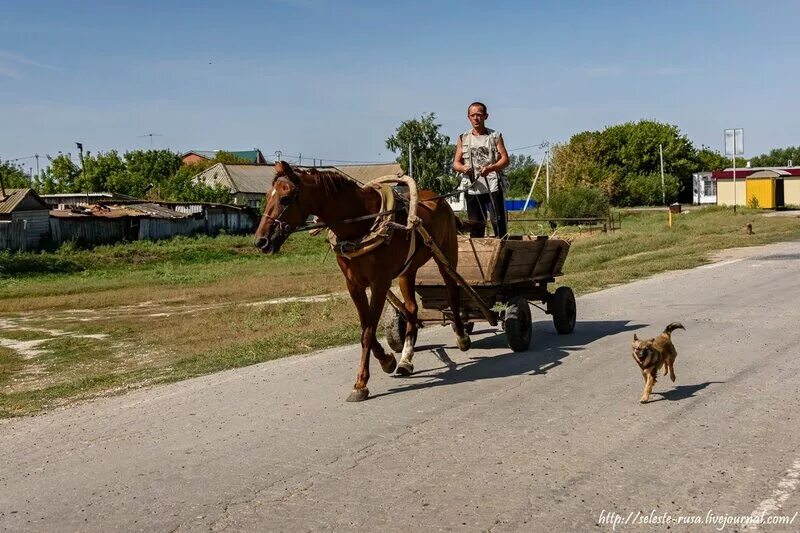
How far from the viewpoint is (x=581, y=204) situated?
58156mm

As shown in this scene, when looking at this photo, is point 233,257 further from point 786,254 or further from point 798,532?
point 798,532

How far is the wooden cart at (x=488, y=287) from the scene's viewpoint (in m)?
10.5

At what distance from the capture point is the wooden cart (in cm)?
1054

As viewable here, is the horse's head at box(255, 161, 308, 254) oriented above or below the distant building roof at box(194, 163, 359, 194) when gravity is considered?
below

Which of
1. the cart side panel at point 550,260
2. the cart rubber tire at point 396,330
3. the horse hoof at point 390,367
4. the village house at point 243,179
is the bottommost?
the horse hoof at point 390,367

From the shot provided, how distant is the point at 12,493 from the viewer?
19.9 ft

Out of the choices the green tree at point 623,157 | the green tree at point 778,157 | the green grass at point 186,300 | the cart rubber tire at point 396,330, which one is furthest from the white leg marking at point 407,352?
the green tree at point 778,157

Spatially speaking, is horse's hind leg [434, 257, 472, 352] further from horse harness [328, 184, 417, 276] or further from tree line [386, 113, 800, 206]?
tree line [386, 113, 800, 206]

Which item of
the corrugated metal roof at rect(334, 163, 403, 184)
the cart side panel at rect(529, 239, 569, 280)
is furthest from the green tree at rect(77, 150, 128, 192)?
the cart side panel at rect(529, 239, 569, 280)

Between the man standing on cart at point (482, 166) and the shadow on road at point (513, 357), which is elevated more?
the man standing on cart at point (482, 166)

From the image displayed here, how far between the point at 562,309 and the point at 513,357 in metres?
1.75

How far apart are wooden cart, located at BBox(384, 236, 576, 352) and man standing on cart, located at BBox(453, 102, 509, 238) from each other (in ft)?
1.76

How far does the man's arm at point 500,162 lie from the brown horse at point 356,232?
1.59 m

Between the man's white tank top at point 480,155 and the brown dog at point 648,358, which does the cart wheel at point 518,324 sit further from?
the brown dog at point 648,358
